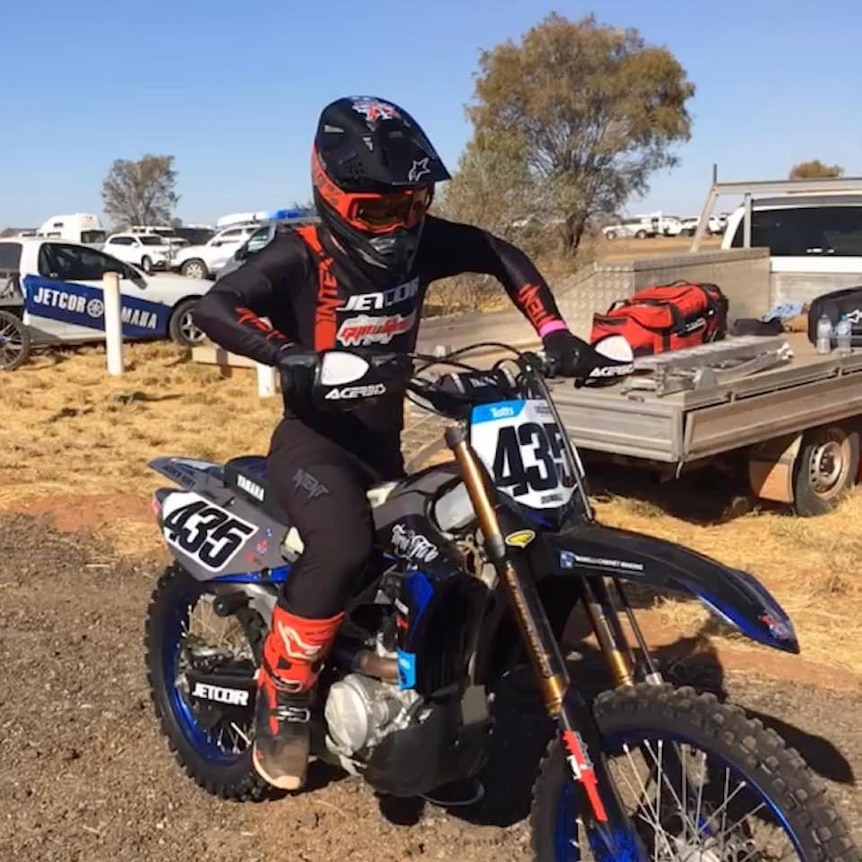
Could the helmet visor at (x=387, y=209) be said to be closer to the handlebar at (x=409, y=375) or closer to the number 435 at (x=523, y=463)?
the handlebar at (x=409, y=375)

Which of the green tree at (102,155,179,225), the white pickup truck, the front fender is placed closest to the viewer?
the front fender

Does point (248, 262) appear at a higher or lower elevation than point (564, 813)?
higher

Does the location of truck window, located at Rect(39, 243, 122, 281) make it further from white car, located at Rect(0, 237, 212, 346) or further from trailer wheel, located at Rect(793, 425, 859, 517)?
trailer wheel, located at Rect(793, 425, 859, 517)

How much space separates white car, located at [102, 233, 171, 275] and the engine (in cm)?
3205

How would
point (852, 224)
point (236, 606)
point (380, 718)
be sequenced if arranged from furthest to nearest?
point (852, 224) → point (236, 606) → point (380, 718)

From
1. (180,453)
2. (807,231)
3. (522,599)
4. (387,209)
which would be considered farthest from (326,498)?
(807,231)

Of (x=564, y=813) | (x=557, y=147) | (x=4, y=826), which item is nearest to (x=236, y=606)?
(x=4, y=826)

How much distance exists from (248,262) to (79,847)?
1.82 meters

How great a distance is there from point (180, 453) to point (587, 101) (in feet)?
104

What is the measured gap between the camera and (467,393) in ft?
9.84

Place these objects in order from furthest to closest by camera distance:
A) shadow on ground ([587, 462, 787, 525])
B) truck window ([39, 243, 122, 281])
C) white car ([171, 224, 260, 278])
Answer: white car ([171, 224, 260, 278]) → truck window ([39, 243, 122, 281]) → shadow on ground ([587, 462, 787, 525])

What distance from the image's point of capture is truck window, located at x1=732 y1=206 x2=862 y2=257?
10.0 metres

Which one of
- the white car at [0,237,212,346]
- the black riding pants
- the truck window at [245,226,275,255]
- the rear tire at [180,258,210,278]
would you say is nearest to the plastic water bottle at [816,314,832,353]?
the black riding pants

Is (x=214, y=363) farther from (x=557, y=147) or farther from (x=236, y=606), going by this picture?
(x=557, y=147)
